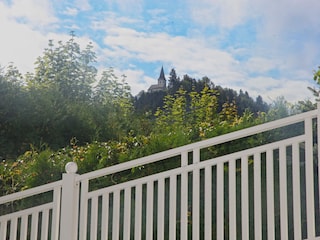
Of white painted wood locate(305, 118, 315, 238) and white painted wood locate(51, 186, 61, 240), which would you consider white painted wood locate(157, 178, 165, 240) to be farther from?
white painted wood locate(305, 118, 315, 238)

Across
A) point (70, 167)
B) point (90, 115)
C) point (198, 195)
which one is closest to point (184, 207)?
point (198, 195)

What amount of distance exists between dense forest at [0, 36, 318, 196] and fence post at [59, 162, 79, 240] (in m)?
0.85

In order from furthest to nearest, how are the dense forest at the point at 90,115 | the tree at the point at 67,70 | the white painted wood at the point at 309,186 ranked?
the tree at the point at 67,70 → the dense forest at the point at 90,115 → the white painted wood at the point at 309,186

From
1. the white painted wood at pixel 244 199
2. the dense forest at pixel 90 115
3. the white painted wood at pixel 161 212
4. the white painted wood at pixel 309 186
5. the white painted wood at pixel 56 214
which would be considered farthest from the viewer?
the dense forest at pixel 90 115

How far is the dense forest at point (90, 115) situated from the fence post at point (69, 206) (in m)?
0.85

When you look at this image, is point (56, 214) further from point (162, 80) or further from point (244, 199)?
point (162, 80)

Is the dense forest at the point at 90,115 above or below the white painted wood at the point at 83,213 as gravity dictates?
above

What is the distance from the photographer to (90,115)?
156 inches

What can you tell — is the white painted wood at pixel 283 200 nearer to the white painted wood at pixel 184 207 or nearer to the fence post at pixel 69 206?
the white painted wood at pixel 184 207

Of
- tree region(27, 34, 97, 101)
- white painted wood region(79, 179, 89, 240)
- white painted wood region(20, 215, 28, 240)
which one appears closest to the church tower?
tree region(27, 34, 97, 101)

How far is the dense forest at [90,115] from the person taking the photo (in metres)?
3.78

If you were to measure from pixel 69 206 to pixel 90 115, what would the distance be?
48.9 inches

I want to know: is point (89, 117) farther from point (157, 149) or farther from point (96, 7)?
point (96, 7)

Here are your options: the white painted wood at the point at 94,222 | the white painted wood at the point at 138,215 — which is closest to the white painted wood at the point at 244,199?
the white painted wood at the point at 138,215
